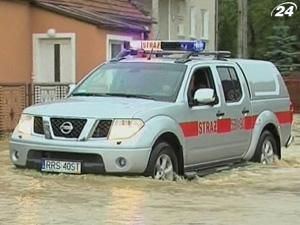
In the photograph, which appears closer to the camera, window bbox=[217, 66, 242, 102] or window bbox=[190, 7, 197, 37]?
window bbox=[217, 66, 242, 102]

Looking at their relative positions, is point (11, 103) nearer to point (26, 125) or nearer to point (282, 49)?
point (26, 125)

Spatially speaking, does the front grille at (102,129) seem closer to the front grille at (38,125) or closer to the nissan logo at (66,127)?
the nissan logo at (66,127)

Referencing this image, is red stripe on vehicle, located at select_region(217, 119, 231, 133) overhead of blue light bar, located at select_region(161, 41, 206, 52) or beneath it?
beneath

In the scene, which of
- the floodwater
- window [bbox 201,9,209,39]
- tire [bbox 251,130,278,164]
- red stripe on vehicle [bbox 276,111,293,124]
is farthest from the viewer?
window [bbox 201,9,209,39]

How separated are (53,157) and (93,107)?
2.59 ft

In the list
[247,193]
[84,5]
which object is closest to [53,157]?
[247,193]

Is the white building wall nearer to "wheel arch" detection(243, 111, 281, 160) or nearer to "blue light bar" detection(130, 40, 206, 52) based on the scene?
"wheel arch" detection(243, 111, 281, 160)

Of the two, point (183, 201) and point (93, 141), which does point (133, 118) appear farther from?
point (183, 201)

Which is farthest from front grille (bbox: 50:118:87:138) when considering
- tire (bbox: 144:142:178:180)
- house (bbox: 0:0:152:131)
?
house (bbox: 0:0:152:131)

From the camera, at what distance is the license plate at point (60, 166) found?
1100 centimetres

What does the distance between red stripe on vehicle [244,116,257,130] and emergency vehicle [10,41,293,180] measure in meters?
0.01

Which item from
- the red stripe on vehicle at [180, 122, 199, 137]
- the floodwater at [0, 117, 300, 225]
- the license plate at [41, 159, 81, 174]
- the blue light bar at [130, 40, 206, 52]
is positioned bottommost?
the floodwater at [0, 117, 300, 225]

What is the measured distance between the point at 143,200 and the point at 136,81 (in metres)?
2.77

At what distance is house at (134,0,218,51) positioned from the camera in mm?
30812
